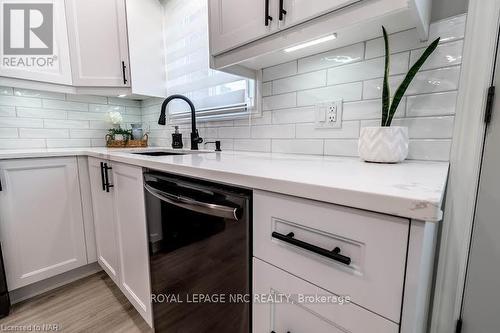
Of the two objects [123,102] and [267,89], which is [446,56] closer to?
[267,89]

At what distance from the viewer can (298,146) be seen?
3.84ft

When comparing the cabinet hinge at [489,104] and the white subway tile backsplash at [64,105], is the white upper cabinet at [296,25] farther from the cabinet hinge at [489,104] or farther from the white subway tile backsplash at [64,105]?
the white subway tile backsplash at [64,105]

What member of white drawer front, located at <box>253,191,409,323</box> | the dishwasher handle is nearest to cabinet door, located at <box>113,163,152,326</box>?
the dishwasher handle

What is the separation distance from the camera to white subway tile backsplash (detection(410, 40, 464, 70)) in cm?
74

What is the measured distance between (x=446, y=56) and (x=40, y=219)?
222 centimetres

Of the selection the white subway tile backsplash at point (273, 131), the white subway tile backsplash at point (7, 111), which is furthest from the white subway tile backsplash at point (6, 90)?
the white subway tile backsplash at point (273, 131)

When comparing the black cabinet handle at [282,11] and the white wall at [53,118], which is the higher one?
the black cabinet handle at [282,11]

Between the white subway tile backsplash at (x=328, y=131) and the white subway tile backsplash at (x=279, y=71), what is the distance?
28 cm

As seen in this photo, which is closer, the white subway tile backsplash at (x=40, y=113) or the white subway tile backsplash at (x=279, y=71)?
the white subway tile backsplash at (x=279, y=71)

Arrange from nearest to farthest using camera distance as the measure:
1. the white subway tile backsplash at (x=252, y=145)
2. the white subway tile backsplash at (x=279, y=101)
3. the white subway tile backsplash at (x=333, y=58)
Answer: the white subway tile backsplash at (x=333, y=58) < the white subway tile backsplash at (x=279, y=101) < the white subway tile backsplash at (x=252, y=145)

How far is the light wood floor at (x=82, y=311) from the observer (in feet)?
4.14

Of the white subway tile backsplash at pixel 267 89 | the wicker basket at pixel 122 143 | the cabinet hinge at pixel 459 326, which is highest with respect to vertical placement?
the white subway tile backsplash at pixel 267 89

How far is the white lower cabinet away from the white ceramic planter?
37.0 inches

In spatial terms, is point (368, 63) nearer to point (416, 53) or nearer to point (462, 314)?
point (416, 53)
